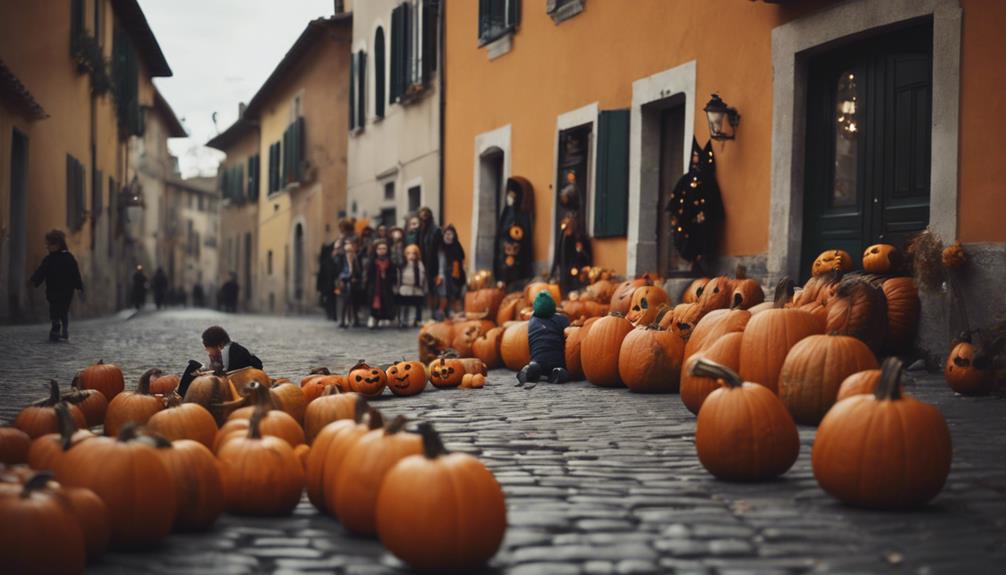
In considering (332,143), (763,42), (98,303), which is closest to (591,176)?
(763,42)

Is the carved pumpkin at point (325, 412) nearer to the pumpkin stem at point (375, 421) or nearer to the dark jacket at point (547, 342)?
the pumpkin stem at point (375, 421)

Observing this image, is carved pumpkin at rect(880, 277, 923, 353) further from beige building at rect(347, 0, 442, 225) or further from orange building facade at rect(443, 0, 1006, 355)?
beige building at rect(347, 0, 442, 225)

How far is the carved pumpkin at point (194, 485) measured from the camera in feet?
12.7

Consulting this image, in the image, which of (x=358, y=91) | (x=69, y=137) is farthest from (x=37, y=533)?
(x=358, y=91)

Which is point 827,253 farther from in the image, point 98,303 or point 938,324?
point 98,303

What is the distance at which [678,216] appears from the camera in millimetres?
11906

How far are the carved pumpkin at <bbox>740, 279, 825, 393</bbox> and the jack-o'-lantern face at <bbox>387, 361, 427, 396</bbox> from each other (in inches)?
103

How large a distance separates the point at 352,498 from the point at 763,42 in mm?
8585

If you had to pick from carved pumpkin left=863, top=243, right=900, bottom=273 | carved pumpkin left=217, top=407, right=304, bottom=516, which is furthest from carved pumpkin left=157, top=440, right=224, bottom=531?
carved pumpkin left=863, top=243, right=900, bottom=273

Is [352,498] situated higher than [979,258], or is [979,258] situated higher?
[979,258]

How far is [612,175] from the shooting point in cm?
1408

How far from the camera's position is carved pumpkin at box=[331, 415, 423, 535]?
380 cm

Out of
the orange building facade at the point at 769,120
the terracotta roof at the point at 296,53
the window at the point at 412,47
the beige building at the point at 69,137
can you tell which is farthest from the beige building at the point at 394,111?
the beige building at the point at 69,137

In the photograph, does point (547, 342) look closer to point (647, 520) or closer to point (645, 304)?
point (645, 304)
